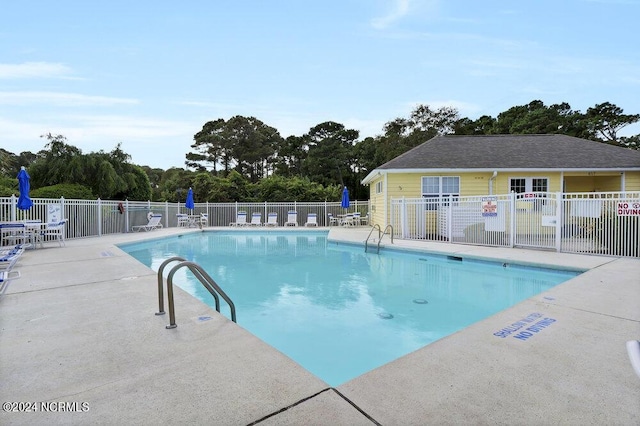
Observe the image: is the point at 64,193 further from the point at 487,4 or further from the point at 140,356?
the point at 487,4

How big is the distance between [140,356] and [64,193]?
15.0 m

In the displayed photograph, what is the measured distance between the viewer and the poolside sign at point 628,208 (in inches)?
282

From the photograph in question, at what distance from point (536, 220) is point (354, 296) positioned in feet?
19.5

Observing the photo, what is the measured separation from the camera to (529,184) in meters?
13.4

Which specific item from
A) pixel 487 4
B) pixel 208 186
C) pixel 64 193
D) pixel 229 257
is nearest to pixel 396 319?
pixel 229 257

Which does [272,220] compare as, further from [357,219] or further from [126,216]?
[126,216]

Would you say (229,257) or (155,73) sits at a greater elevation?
(155,73)

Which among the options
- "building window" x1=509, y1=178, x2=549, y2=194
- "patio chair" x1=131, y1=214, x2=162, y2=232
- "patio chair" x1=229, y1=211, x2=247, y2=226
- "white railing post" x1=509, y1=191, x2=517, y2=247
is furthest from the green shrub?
"building window" x1=509, y1=178, x2=549, y2=194

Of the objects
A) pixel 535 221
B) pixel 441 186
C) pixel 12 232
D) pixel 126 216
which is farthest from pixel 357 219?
pixel 12 232

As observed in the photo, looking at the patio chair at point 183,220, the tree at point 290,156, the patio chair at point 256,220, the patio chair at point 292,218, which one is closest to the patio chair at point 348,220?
the patio chair at point 292,218

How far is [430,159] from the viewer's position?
550 inches

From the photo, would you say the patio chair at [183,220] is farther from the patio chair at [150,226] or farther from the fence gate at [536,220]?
the fence gate at [536,220]

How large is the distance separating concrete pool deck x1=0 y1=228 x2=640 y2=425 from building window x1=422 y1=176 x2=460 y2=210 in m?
9.78

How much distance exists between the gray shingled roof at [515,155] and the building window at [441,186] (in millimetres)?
574
